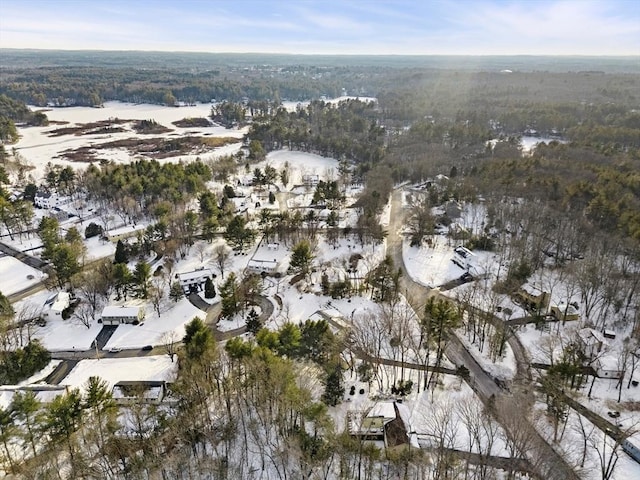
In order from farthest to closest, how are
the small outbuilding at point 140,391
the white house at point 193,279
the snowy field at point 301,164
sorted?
the snowy field at point 301,164, the white house at point 193,279, the small outbuilding at point 140,391

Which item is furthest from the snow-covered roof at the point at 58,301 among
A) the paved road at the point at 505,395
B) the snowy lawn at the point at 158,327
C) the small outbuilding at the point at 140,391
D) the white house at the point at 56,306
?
the paved road at the point at 505,395

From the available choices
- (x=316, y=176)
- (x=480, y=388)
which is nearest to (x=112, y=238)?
(x=316, y=176)

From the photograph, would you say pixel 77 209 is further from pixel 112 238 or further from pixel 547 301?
pixel 547 301

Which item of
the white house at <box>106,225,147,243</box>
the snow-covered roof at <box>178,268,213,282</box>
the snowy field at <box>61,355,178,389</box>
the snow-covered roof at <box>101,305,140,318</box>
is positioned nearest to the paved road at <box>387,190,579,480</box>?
the snow-covered roof at <box>178,268,213,282</box>

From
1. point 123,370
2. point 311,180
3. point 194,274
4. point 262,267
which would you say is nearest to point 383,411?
point 123,370

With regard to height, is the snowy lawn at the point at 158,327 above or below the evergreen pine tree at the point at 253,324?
below

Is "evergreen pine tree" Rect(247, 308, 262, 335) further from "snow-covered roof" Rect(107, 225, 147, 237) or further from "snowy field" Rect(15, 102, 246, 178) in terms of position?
"snowy field" Rect(15, 102, 246, 178)

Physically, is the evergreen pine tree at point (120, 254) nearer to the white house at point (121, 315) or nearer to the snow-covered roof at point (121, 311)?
the snow-covered roof at point (121, 311)
